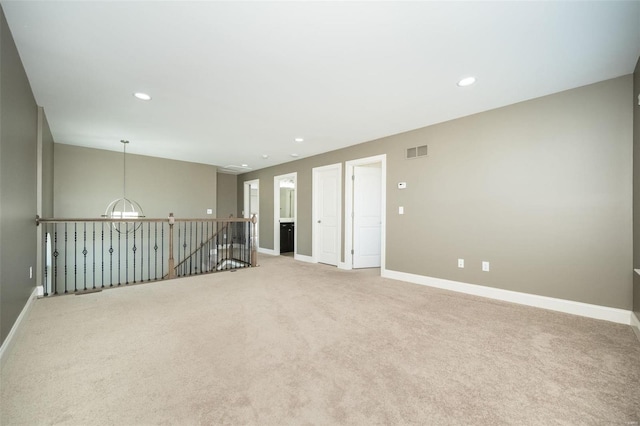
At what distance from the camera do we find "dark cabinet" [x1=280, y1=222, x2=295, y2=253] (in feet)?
24.4

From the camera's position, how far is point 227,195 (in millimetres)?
8586

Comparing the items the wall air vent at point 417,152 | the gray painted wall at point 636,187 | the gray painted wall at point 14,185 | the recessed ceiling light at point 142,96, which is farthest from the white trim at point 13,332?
the gray painted wall at point 636,187

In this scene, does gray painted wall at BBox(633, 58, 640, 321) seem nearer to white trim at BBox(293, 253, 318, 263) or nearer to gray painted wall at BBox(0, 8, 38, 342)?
white trim at BBox(293, 253, 318, 263)

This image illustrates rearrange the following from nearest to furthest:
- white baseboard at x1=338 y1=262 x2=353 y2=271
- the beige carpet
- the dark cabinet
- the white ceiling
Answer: the beige carpet
the white ceiling
white baseboard at x1=338 y1=262 x2=353 y2=271
the dark cabinet

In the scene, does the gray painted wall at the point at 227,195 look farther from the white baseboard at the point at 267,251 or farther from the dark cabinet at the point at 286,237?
the dark cabinet at the point at 286,237

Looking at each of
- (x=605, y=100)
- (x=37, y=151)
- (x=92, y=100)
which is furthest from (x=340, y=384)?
(x=37, y=151)

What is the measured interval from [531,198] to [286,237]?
575 cm

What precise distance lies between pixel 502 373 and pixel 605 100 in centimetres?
293

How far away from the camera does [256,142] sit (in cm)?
499

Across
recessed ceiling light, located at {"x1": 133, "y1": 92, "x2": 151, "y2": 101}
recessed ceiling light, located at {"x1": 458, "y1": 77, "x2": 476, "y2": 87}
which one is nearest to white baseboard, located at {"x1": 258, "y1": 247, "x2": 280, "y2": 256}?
recessed ceiling light, located at {"x1": 133, "y1": 92, "x2": 151, "y2": 101}

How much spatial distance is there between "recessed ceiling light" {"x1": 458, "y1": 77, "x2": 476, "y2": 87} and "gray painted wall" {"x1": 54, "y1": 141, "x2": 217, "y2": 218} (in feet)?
19.6

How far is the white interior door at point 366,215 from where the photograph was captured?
5.24m

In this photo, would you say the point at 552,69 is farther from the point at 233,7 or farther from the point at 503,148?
the point at 233,7

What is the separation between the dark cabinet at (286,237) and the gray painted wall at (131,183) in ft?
6.85
